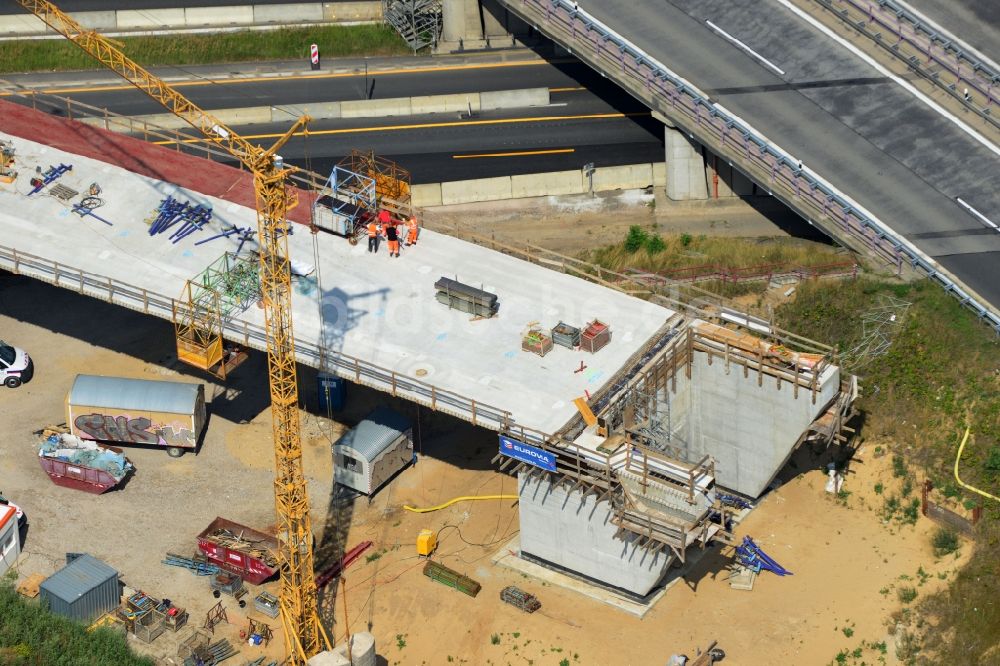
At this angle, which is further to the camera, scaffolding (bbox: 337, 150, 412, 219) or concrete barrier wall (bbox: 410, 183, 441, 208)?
concrete barrier wall (bbox: 410, 183, 441, 208)

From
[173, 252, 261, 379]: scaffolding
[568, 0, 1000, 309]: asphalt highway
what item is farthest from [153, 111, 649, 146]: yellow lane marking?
[173, 252, 261, 379]: scaffolding

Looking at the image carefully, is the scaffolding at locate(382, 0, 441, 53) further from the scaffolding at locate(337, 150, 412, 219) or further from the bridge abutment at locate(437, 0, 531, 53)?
the scaffolding at locate(337, 150, 412, 219)

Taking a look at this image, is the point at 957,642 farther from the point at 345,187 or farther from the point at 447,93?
the point at 447,93

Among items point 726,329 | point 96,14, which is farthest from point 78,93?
point 726,329

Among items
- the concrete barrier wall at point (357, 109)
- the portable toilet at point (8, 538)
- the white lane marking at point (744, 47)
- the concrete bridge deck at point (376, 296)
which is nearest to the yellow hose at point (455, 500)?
the concrete bridge deck at point (376, 296)

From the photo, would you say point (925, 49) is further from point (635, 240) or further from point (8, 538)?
point (8, 538)

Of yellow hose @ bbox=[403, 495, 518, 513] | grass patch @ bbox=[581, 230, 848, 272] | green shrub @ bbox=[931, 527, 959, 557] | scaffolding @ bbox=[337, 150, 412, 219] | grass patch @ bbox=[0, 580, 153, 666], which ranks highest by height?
scaffolding @ bbox=[337, 150, 412, 219]

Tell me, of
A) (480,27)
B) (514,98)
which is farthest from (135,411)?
(480,27)
